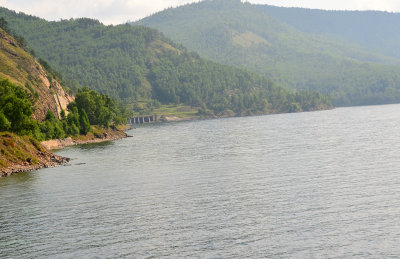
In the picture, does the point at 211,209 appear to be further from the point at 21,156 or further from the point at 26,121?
the point at 26,121

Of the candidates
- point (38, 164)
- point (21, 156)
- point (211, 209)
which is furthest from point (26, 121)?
point (211, 209)

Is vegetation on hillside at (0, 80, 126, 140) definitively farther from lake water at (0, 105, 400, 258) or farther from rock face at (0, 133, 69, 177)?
lake water at (0, 105, 400, 258)

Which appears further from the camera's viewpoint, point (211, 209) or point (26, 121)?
point (26, 121)

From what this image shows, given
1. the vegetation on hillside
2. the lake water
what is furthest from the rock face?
the lake water

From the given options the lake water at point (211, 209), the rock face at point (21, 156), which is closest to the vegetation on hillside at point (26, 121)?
the rock face at point (21, 156)

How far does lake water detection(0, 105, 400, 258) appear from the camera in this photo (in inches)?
1885

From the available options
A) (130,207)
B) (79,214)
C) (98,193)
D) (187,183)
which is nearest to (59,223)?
(79,214)

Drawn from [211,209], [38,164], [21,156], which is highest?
[21,156]

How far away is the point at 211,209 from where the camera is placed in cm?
6300

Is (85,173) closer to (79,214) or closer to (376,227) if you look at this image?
(79,214)

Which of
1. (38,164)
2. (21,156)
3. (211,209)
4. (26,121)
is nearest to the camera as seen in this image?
(211,209)

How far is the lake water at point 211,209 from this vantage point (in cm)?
4788

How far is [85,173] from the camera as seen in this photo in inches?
4033

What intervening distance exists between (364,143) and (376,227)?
291ft
